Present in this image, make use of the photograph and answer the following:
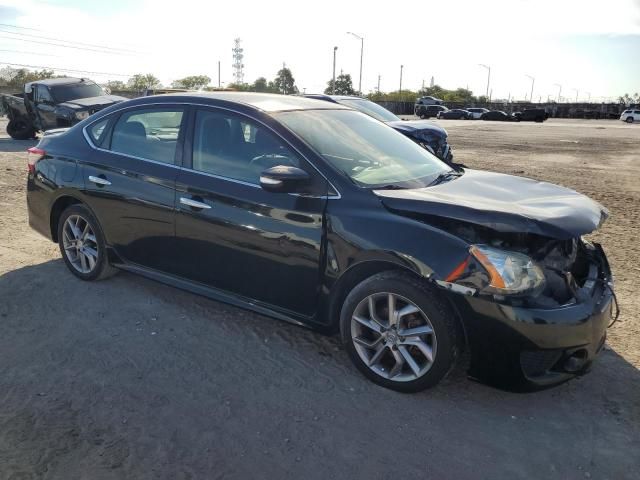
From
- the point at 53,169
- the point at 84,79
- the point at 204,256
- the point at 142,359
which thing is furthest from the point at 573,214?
the point at 84,79

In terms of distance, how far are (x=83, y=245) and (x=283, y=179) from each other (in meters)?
2.39

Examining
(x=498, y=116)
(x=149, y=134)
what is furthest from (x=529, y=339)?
(x=498, y=116)

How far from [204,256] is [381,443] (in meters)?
1.82

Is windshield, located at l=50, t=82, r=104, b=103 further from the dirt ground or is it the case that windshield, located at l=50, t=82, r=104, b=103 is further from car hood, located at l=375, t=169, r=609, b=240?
car hood, located at l=375, t=169, r=609, b=240

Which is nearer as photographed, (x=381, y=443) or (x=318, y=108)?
(x=381, y=443)

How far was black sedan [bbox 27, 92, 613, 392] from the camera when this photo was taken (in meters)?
2.94

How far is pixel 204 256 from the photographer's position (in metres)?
3.89

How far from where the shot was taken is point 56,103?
16250 millimetres

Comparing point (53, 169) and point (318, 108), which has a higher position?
point (318, 108)

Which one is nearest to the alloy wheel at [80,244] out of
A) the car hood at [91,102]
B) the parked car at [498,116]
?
the car hood at [91,102]

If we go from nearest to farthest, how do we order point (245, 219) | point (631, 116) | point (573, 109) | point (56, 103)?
point (245, 219)
point (56, 103)
point (631, 116)
point (573, 109)

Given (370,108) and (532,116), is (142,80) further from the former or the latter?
(370,108)

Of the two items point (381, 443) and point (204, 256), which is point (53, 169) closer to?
point (204, 256)

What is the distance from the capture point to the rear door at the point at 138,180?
4066 mm
